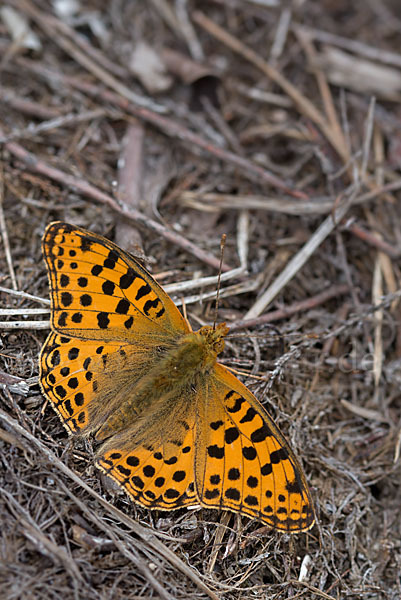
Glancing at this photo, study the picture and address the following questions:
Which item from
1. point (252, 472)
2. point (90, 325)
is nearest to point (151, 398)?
point (90, 325)

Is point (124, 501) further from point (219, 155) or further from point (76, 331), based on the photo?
point (219, 155)

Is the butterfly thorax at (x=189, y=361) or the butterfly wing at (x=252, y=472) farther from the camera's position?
the butterfly thorax at (x=189, y=361)

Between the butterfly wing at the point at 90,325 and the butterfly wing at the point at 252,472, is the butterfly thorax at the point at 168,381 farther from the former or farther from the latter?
the butterfly wing at the point at 252,472

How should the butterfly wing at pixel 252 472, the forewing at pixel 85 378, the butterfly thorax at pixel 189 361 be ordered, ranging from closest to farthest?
the butterfly wing at pixel 252 472 < the forewing at pixel 85 378 < the butterfly thorax at pixel 189 361

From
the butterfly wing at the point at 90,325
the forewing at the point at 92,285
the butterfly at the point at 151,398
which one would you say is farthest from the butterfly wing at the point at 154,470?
the forewing at the point at 92,285

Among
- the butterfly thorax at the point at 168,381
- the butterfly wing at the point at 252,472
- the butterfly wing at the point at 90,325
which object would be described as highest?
the butterfly wing at the point at 90,325

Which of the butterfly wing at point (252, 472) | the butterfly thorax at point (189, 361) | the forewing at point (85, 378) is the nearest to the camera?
the butterfly wing at point (252, 472)

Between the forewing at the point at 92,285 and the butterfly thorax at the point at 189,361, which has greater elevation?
the forewing at the point at 92,285

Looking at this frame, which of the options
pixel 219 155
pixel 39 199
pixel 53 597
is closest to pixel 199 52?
pixel 219 155
